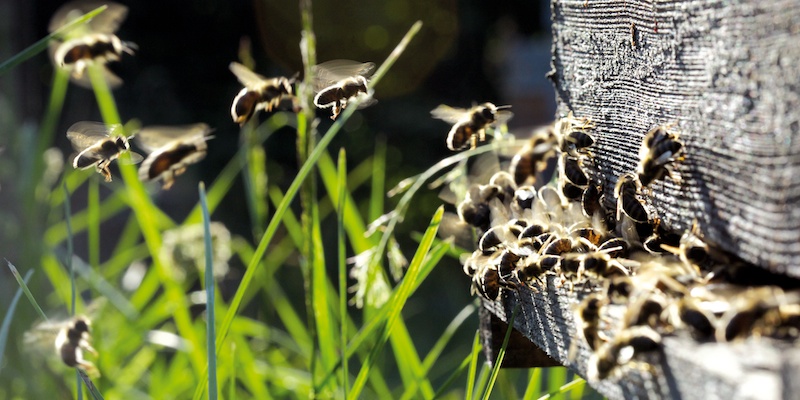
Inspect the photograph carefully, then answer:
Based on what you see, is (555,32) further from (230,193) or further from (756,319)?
(230,193)

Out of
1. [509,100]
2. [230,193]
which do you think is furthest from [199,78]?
[509,100]

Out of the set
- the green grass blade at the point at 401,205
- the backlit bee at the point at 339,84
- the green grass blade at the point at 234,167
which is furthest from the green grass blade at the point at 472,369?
the green grass blade at the point at 234,167

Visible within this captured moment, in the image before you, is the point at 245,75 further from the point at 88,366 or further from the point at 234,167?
the point at 234,167

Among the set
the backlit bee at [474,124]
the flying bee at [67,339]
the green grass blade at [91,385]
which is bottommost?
the flying bee at [67,339]

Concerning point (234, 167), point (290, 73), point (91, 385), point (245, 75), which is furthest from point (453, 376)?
point (290, 73)

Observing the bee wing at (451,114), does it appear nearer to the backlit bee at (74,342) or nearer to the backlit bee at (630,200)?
the backlit bee at (630,200)

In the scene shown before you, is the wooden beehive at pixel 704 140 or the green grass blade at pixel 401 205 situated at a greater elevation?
the wooden beehive at pixel 704 140
